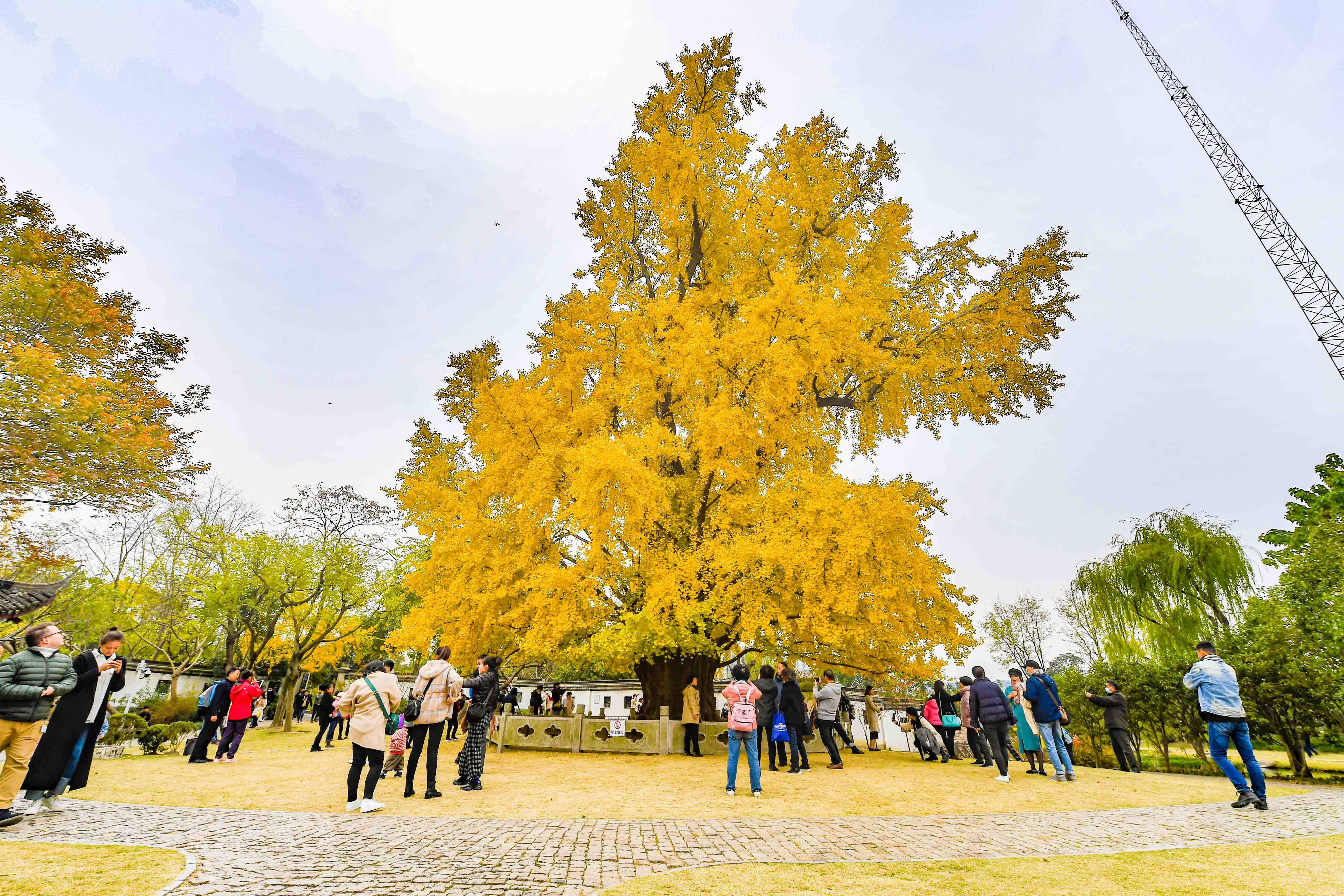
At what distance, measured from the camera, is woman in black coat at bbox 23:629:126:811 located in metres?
5.57

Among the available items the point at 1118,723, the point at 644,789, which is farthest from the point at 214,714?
the point at 1118,723

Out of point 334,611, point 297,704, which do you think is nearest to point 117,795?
point 334,611

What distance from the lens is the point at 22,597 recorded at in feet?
36.2

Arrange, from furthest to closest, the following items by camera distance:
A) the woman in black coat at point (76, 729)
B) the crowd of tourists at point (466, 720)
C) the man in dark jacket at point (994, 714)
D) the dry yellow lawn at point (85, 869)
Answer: the man in dark jacket at point (994, 714)
the woman in black coat at point (76, 729)
the crowd of tourists at point (466, 720)
the dry yellow lawn at point (85, 869)

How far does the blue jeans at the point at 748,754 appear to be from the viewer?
6938mm

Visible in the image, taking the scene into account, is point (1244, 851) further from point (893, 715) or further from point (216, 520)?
A: point (216, 520)

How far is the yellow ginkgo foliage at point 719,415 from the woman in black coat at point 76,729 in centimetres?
579

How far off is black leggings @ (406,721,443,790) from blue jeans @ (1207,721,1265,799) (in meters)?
8.63

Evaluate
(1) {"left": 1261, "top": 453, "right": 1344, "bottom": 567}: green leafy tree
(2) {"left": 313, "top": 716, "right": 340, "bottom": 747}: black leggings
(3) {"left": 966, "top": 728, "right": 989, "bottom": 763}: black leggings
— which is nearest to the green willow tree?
(1) {"left": 1261, "top": 453, "right": 1344, "bottom": 567}: green leafy tree

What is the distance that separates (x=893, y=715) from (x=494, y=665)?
72.4 feet

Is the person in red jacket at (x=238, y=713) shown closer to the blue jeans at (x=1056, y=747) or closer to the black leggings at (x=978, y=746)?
the black leggings at (x=978, y=746)

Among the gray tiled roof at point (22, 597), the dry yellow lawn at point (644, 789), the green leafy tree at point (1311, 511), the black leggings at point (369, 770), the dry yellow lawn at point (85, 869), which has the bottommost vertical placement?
the dry yellow lawn at point (85, 869)

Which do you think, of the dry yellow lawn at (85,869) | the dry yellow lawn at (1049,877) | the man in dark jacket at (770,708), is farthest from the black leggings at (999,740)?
the dry yellow lawn at (85,869)

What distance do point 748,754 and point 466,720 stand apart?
4.01 meters
